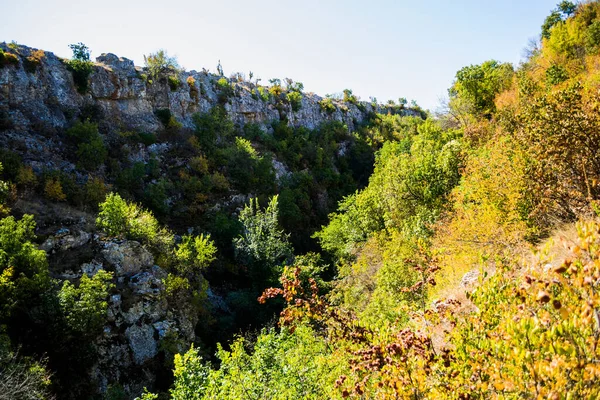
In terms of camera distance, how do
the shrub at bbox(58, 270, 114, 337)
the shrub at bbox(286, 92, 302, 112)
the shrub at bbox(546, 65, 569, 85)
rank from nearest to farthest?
1. the shrub at bbox(58, 270, 114, 337)
2. the shrub at bbox(546, 65, 569, 85)
3. the shrub at bbox(286, 92, 302, 112)

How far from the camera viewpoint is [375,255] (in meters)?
22.6

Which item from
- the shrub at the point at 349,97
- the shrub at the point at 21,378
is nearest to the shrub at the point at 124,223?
the shrub at the point at 21,378

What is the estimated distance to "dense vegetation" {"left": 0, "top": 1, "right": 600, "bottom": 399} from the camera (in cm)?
373

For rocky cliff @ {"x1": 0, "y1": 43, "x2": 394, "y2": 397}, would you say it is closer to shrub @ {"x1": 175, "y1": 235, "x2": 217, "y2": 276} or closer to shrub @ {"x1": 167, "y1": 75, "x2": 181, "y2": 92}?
shrub @ {"x1": 167, "y1": 75, "x2": 181, "y2": 92}

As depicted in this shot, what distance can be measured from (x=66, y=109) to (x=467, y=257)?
34975 mm

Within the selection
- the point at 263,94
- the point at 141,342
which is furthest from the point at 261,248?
the point at 263,94

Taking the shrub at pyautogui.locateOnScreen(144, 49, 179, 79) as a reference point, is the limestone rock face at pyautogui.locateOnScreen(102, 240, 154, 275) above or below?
below

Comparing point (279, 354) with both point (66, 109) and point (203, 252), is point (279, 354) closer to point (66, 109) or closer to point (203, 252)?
point (203, 252)

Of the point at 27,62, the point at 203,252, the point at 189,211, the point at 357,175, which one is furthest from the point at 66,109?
the point at 357,175

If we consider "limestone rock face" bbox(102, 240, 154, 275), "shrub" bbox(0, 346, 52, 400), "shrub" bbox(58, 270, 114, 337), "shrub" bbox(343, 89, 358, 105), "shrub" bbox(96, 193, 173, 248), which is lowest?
"shrub" bbox(0, 346, 52, 400)

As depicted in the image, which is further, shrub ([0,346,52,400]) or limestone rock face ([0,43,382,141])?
limestone rock face ([0,43,382,141])

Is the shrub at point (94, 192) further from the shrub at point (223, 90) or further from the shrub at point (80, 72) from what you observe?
the shrub at point (223, 90)

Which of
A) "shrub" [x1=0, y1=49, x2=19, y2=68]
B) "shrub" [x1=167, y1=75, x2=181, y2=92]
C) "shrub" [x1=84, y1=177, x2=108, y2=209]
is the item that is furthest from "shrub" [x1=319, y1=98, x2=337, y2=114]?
"shrub" [x1=0, y1=49, x2=19, y2=68]

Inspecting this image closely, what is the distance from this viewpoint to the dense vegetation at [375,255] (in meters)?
3.73
